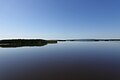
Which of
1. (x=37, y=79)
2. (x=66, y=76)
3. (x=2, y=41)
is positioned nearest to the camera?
(x=37, y=79)

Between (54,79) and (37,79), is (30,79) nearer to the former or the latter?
(37,79)

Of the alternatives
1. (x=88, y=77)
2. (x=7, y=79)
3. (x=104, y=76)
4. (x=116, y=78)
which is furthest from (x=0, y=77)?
(x=116, y=78)

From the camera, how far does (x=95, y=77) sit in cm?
1113

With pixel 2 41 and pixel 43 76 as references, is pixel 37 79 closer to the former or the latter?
pixel 43 76

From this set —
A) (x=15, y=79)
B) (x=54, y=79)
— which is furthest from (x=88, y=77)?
(x=15, y=79)

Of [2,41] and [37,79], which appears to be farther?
[2,41]

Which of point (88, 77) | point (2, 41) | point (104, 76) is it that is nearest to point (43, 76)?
point (88, 77)

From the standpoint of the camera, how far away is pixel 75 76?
1141 cm

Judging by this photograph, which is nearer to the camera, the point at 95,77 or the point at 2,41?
the point at 95,77

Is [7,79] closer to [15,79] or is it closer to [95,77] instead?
[15,79]

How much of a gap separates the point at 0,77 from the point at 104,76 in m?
7.56

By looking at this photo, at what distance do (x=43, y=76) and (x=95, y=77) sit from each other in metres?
3.75

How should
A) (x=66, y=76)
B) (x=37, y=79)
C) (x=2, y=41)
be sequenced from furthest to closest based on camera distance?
(x=2, y=41) < (x=66, y=76) < (x=37, y=79)

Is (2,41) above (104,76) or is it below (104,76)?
above
